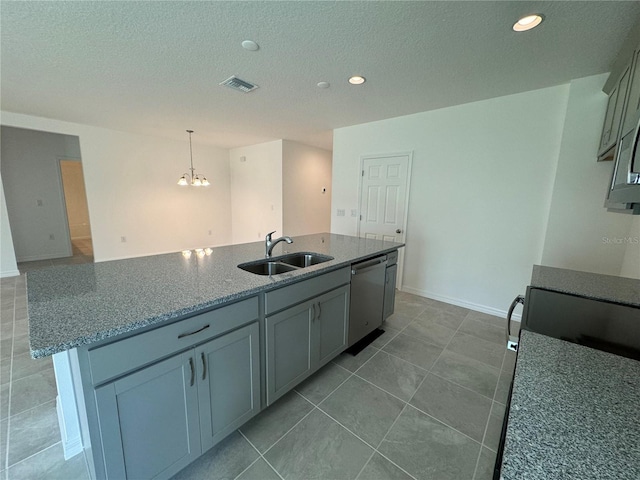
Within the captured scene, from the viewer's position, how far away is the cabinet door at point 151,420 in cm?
99

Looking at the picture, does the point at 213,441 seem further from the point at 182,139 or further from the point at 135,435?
the point at 182,139

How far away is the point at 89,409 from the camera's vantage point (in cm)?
93

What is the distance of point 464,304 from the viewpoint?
3346 mm

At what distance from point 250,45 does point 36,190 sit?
613 centimetres

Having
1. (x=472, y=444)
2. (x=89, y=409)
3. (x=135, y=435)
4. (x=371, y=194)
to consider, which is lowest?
(x=472, y=444)

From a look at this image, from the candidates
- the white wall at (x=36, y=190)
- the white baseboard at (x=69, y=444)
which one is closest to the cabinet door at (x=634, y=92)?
the white baseboard at (x=69, y=444)

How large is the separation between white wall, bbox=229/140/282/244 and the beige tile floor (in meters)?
3.98

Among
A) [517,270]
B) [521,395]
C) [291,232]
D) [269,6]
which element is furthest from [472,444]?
[291,232]

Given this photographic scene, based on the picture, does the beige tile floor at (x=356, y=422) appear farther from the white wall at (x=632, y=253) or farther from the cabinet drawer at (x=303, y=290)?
the white wall at (x=632, y=253)

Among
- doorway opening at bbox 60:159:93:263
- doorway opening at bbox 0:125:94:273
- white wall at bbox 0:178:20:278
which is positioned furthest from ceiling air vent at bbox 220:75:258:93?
doorway opening at bbox 60:159:93:263

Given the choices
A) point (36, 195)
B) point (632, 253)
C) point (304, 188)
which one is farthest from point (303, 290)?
point (36, 195)

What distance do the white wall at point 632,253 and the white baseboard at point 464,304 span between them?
101 cm

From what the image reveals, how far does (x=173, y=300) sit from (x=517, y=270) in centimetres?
343

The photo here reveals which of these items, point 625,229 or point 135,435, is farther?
point 625,229
